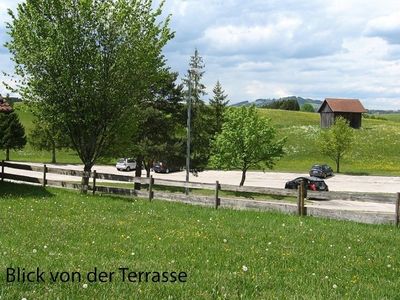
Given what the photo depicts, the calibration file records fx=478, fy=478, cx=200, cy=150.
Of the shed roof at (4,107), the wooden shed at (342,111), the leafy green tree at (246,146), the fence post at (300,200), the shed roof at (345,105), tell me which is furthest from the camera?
the shed roof at (345,105)

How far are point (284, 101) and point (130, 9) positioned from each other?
145 m

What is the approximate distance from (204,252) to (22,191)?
13349 mm

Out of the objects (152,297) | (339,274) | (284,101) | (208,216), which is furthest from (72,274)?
(284,101)

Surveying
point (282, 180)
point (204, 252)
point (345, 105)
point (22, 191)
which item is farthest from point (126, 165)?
point (204, 252)

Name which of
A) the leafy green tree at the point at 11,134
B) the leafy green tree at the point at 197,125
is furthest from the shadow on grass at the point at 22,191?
the leafy green tree at the point at 11,134

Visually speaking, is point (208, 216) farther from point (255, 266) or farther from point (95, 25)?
point (95, 25)

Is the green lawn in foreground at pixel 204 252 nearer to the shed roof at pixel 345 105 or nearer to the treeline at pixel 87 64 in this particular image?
the treeline at pixel 87 64

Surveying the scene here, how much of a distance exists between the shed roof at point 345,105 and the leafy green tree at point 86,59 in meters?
75.6

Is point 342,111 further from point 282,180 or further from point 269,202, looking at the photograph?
point 269,202

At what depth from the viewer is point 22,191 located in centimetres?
1998

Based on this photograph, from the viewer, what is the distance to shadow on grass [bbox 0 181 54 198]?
→ 739 inches

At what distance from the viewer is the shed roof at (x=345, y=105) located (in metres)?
92.1

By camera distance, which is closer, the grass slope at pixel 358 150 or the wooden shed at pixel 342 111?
the grass slope at pixel 358 150

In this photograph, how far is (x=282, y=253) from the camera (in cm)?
919
